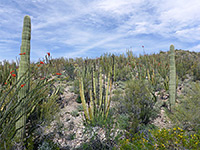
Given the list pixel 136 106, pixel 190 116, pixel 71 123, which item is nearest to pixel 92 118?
pixel 71 123

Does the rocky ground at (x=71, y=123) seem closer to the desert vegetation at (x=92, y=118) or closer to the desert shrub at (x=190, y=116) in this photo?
the desert vegetation at (x=92, y=118)

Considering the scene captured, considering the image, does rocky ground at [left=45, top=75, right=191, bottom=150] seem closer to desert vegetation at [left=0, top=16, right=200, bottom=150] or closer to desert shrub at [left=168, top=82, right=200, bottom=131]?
desert vegetation at [left=0, top=16, right=200, bottom=150]

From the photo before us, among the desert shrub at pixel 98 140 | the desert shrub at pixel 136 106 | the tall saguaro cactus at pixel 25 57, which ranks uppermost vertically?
the tall saguaro cactus at pixel 25 57

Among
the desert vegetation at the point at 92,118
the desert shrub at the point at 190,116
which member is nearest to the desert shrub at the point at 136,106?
the desert vegetation at the point at 92,118

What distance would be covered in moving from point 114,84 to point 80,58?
644 cm

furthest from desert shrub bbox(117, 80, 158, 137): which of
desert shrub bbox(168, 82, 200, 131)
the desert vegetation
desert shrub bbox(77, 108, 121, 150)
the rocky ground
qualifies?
desert shrub bbox(77, 108, 121, 150)

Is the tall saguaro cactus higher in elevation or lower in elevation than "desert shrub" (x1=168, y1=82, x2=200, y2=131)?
higher

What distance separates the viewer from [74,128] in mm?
5066

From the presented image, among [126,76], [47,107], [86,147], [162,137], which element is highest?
[126,76]

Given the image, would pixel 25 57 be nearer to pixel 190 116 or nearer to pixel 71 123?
pixel 71 123

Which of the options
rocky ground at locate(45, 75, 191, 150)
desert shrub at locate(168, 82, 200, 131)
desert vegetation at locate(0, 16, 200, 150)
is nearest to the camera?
desert vegetation at locate(0, 16, 200, 150)

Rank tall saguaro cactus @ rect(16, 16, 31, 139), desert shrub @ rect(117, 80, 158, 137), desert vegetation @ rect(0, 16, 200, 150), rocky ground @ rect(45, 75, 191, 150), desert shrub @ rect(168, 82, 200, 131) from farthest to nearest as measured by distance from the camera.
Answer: desert shrub @ rect(117, 80, 158, 137)
desert shrub @ rect(168, 82, 200, 131)
rocky ground @ rect(45, 75, 191, 150)
tall saguaro cactus @ rect(16, 16, 31, 139)
desert vegetation @ rect(0, 16, 200, 150)

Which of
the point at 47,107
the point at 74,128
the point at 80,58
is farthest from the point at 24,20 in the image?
the point at 80,58

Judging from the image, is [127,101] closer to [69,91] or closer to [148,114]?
[148,114]
